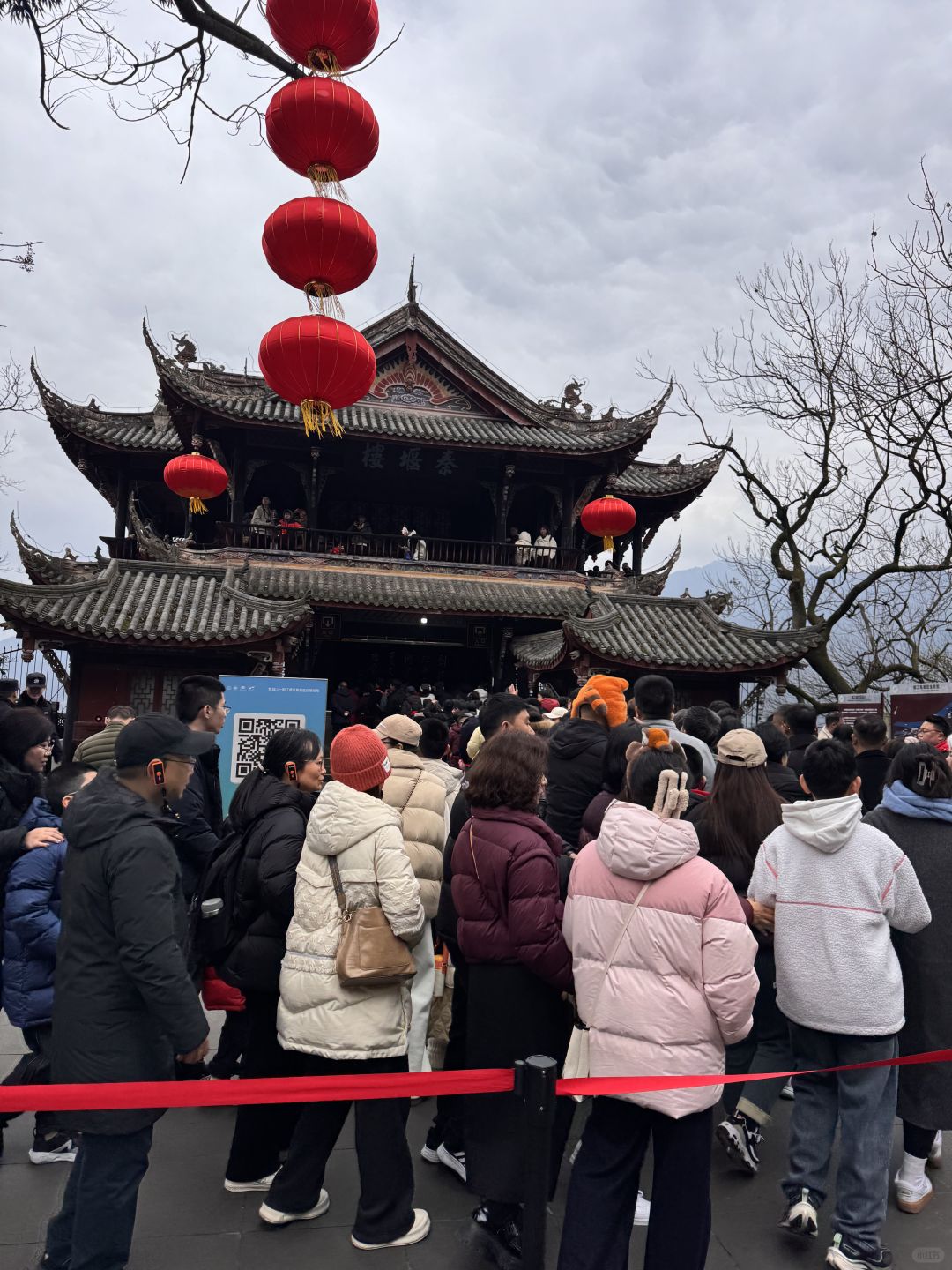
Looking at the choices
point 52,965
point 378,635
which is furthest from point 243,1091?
point 378,635

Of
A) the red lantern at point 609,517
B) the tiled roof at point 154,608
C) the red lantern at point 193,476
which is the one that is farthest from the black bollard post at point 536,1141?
the red lantern at point 609,517

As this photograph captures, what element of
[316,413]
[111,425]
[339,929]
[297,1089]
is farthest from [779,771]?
[111,425]

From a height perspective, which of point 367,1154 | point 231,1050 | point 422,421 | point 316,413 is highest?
point 422,421

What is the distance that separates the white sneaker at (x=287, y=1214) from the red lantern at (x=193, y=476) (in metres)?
10.4

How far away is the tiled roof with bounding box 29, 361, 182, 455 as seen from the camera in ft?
47.6

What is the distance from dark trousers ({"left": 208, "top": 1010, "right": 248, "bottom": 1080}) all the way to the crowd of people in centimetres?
2

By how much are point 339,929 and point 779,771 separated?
2.38m

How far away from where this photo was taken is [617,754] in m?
3.67

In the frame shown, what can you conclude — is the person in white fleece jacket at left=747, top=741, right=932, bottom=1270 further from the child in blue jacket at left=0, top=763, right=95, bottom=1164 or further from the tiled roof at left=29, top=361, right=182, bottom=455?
the tiled roof at left=29, top=361, right=182, bottom=455

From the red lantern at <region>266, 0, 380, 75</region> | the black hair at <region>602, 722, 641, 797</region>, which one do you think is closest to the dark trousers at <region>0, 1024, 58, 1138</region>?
the black hair at <region>602, 722, 641, 797</region>

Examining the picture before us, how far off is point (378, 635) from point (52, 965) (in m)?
11.4

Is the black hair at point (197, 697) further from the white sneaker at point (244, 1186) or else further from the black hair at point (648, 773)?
the black hair at point (648, 773)

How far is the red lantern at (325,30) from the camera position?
18.0 ft

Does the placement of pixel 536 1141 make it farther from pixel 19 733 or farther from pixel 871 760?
pixel 871 760
